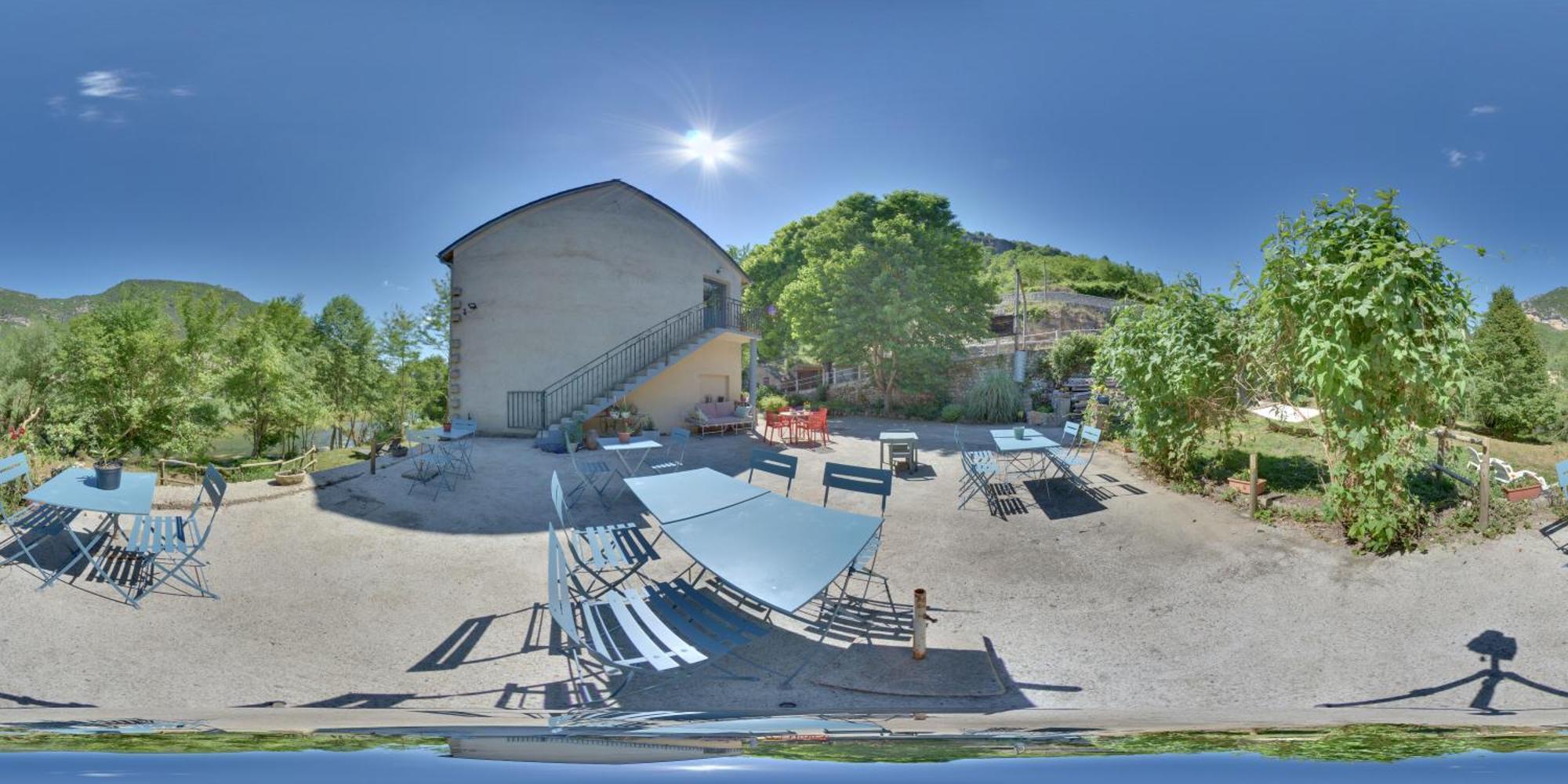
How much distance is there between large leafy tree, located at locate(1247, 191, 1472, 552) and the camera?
4.70 m

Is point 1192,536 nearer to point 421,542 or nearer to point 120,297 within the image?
point 421,542

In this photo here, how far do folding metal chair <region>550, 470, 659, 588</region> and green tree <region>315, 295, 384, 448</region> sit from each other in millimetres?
14445

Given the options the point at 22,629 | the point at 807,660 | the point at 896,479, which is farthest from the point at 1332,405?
the point at 22,629

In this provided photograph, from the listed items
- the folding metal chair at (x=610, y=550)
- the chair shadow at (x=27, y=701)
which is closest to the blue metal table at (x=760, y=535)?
the folding metal chair at (x=610, y=550)

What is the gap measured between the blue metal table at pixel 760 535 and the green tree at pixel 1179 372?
586 centimetres

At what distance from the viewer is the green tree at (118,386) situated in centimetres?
1023

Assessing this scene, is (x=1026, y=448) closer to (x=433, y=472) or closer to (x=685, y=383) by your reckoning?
(x=433, y=472)

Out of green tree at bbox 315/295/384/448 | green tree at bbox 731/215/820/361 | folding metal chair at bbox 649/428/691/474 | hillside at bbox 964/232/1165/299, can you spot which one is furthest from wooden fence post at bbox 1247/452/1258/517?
hillside at bbox 964/232/1165/299

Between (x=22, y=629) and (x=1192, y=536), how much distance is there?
8.77 metres

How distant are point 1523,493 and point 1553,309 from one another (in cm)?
2218

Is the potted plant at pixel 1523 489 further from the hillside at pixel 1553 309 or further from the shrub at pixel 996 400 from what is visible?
the hillside at pixel 1553 309

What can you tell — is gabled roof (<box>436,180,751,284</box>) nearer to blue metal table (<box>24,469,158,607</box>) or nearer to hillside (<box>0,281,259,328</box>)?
hillside (<box>0,281,259,328</box>)

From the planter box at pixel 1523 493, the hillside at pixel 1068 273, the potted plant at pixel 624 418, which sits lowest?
the planter box at pixel 1523 493

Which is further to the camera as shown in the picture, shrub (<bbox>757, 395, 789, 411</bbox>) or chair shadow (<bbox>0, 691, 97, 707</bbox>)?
shrub (<bbox>757, 395, 789, 411</bbox>)
